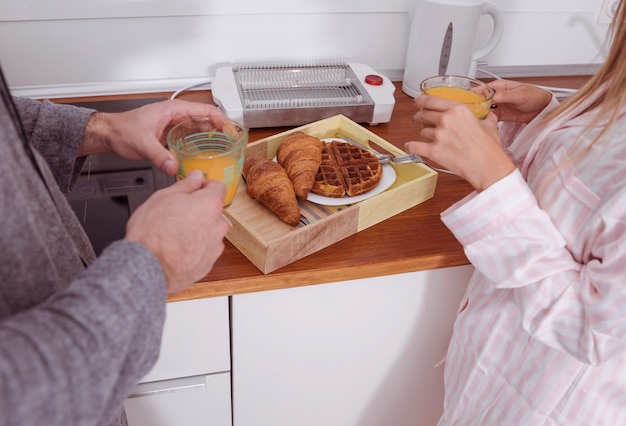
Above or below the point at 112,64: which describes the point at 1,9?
above

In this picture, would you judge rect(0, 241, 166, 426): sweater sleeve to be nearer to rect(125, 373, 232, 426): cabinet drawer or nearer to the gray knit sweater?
the gray knit sweater

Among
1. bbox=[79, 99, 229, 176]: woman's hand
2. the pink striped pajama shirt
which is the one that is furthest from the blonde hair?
bbox=[79, 99, 229, 176]: woman's hand

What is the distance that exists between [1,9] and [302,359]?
962 mm

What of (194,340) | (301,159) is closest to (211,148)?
(301,159)

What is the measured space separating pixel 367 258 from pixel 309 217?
127mm

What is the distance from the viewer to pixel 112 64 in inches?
50.1

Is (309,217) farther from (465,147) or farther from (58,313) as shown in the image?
(58,313)

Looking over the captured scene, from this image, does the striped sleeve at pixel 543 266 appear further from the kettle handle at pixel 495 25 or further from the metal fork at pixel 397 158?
the kettle handle at pixel 495 25

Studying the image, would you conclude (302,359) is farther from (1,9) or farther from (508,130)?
(1,9)

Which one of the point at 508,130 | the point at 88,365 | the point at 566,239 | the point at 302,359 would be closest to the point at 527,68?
the point at 508,130

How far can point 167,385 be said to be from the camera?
0.96 meters

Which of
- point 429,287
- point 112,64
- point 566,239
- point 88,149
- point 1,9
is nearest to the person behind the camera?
point 566,239

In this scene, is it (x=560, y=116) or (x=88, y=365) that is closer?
(x=88, y=365)

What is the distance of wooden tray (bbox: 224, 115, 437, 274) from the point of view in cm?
82
